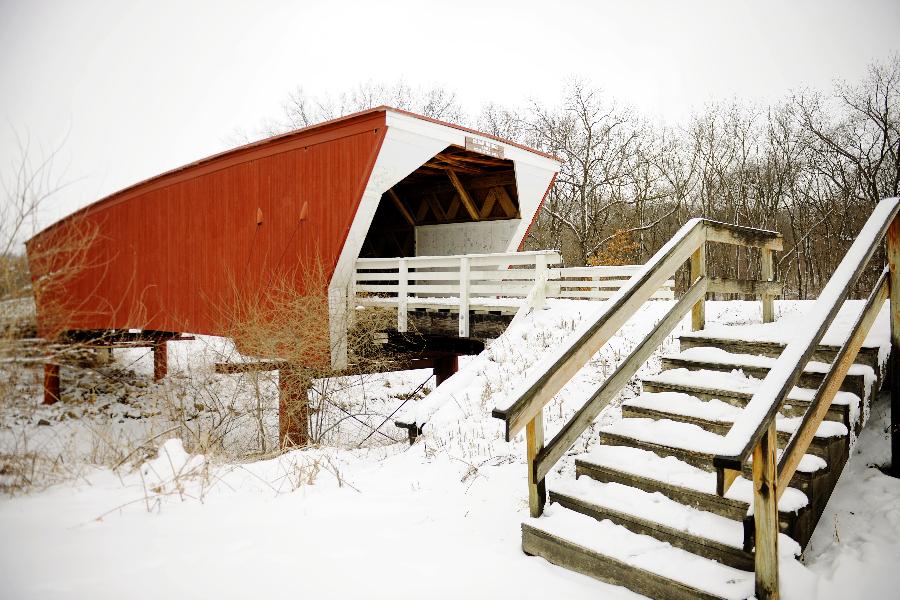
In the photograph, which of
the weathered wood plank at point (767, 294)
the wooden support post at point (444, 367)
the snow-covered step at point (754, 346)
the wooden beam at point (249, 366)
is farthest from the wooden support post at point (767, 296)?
the wooden support post at point (444, 367)

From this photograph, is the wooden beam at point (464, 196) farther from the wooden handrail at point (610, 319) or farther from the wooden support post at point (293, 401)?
the wooden handrail at point (610, 319)

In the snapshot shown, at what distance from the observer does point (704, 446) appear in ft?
11.0

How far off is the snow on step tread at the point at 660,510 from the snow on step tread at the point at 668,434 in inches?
15.1

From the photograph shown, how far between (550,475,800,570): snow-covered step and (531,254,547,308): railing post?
4926 millimetres

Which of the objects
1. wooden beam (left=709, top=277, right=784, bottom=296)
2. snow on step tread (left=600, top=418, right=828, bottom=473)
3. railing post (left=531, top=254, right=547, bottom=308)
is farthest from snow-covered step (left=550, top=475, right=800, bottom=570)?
railing post (left=531, top=254, right=547, bottom=308)

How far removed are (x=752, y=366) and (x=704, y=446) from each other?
929mm

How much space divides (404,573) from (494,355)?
4.49m

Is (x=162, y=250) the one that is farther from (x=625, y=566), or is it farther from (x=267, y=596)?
(x=625, y=566)

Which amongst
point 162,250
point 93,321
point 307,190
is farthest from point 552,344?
point 93,321

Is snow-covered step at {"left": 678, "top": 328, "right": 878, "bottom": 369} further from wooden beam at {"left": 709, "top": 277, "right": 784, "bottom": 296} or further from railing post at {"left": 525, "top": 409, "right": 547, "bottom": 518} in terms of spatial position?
railing post at {"left": 525, "top": 409, "right": 547, "bottom": 518}

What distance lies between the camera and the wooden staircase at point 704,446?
8.09ft

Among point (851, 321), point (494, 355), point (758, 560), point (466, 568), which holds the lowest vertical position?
point (466, 568)

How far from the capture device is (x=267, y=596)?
2645mm

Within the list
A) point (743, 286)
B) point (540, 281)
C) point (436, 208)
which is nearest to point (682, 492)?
point (743, 286)
